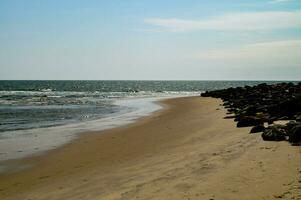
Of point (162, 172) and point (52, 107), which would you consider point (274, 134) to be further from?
point (52, 107)

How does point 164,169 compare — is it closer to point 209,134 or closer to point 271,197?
point 271,197

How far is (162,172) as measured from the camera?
28.7 feet

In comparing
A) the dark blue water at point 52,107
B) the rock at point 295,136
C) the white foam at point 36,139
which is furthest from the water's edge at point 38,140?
the rock at point 295,136

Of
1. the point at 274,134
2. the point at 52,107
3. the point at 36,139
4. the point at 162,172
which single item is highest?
the point at 274,134

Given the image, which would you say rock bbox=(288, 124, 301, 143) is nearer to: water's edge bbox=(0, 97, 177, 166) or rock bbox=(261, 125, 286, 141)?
rock bbox=(261, 125, 286, 141)

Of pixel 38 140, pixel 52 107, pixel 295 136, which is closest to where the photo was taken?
pixel 295 136

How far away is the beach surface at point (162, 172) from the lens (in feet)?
23.0

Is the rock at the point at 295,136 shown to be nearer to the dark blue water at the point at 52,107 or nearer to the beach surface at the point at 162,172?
the beach surface at the point at 162,172

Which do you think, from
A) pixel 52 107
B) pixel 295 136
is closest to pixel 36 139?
pixel 295 136

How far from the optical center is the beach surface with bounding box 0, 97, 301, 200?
276 inches

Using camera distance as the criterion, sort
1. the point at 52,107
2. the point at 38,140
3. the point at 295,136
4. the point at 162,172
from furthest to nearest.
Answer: the point at 52,107
the point at 38,140
the point at 295,136
the point at 162,172

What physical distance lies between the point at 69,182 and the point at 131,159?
2787 millimetres

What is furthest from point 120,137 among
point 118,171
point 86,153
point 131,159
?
point 118,171

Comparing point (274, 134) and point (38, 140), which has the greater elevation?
point (274, 134)
